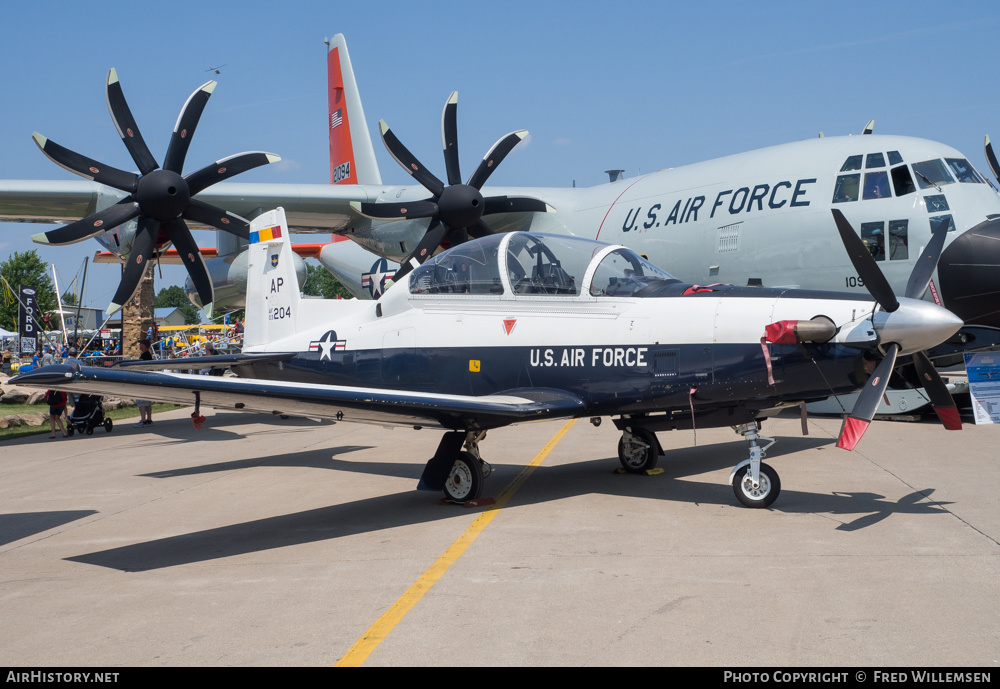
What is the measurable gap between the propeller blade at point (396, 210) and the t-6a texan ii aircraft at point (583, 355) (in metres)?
7.85

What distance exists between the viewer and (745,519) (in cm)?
680

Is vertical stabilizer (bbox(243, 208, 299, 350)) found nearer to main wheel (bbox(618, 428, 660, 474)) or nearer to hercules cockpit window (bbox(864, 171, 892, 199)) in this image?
main wheel (bbox(618, 428, 660, 474))

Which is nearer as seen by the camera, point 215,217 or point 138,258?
point 138,258

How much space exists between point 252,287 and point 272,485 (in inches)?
140

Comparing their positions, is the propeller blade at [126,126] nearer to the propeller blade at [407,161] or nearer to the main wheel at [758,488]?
the propeller blade at [407,161]

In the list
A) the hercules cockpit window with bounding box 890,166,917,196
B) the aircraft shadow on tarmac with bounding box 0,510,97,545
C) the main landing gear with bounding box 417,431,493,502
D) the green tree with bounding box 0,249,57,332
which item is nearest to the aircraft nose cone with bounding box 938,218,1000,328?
the hercules cockpit window with bounding box 890,166,917,196

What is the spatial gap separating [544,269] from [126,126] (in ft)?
44.0

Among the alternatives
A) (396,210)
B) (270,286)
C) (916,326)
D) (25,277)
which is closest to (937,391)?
(916,326)

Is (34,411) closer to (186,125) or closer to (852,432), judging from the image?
(186,125)

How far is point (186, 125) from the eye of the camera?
17.5m

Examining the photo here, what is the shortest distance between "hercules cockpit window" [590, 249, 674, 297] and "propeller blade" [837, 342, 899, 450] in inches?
87.4

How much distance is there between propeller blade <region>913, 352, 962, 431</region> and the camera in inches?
263

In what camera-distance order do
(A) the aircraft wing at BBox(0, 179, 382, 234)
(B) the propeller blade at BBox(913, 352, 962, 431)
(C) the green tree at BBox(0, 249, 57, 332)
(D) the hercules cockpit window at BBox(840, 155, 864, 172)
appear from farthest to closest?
(C) the green tree at BBox(0, 249, 57, 332) < (A) the aircraft wing at BBox(0, 179, 382, 234) < (D) the hercules cockpit window at BBox(840, 155, 864, 172) < (B) the propeller blade at BBox(913, 352, 962, 431)

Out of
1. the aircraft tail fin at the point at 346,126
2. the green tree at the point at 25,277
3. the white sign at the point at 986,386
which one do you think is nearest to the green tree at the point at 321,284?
the green tree at the point at 25,277
